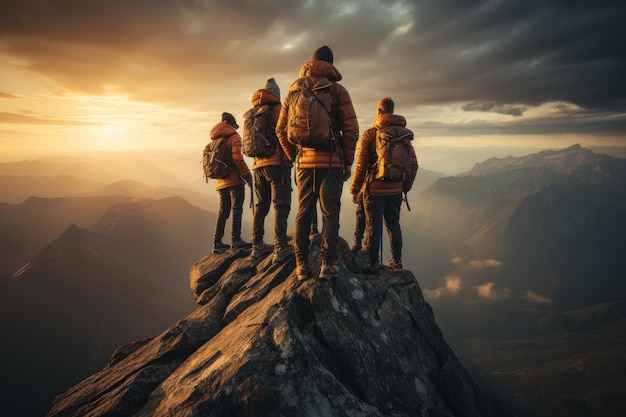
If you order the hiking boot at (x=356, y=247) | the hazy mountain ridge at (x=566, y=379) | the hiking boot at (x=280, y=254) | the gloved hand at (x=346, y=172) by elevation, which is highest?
the gloved hand at (x=346, y=172)

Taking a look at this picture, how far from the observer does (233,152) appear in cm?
1166

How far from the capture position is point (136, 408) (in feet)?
20.6

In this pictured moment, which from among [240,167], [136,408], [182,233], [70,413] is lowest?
[182,233]

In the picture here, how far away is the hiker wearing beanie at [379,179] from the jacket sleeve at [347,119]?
2.32 metres

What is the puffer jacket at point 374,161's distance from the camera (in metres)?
9.69

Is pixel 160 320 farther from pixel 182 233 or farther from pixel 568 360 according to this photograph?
pixel 568 360

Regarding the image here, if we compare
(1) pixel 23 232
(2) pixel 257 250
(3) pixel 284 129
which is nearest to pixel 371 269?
(2) pixel 257 250

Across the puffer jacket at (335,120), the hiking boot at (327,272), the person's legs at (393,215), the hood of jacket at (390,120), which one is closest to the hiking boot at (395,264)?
the person's legs at (393,215)

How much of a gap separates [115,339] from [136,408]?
122 meters

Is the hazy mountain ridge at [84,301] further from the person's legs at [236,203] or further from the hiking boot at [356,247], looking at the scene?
the hiking boot at [356,247]

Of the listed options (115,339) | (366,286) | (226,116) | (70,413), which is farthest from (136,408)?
(115,339)

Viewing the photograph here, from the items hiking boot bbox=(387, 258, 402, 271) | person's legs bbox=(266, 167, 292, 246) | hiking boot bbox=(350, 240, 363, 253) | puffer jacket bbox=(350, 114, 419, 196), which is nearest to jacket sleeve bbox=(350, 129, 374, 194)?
puffer jacket bbox=(350, 114, 419, 196)

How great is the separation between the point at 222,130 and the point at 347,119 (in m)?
6.50

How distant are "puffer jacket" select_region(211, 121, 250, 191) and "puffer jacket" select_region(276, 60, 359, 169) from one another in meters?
4.41
